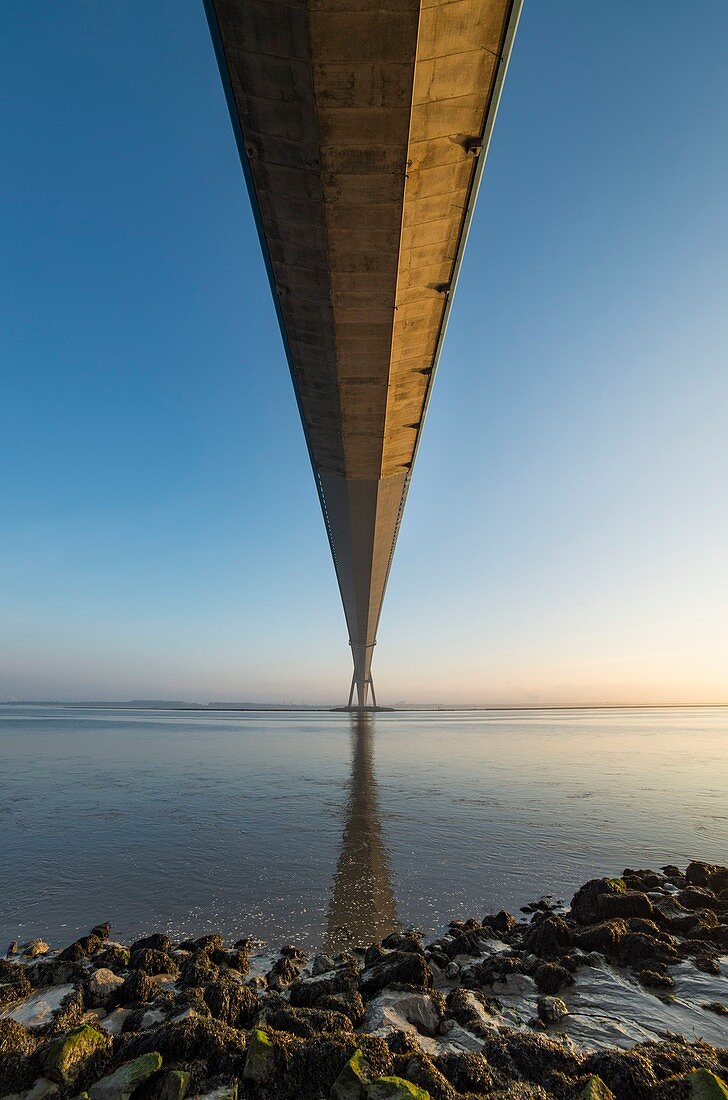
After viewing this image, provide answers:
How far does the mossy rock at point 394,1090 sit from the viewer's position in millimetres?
2895

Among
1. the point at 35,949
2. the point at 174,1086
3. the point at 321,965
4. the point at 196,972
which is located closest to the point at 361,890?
the point at 321,965

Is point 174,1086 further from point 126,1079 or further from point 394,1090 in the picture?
point 394,1090

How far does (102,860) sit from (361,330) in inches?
436

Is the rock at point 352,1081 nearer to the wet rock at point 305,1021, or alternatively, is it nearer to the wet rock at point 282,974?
the wet rock at point 305,1021

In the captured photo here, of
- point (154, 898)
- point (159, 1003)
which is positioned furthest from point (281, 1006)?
point (154, 898)

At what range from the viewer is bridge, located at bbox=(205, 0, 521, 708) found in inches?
241

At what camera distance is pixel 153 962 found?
4.89m

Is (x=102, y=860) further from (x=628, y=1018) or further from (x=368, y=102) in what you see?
(x=368, y=102)

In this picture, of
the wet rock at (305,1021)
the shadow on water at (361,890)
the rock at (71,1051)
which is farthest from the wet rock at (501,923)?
the rock at (71,1051)

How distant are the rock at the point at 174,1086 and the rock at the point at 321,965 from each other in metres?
1.93

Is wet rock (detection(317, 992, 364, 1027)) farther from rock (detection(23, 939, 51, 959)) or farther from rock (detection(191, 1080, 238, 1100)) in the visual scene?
rock (detection(23, 939, 51, 959))

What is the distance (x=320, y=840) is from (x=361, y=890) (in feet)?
9.20

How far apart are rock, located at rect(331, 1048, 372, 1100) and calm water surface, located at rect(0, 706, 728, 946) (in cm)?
274

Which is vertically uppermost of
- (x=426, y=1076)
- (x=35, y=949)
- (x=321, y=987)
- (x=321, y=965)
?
(x=426, y=1076)
